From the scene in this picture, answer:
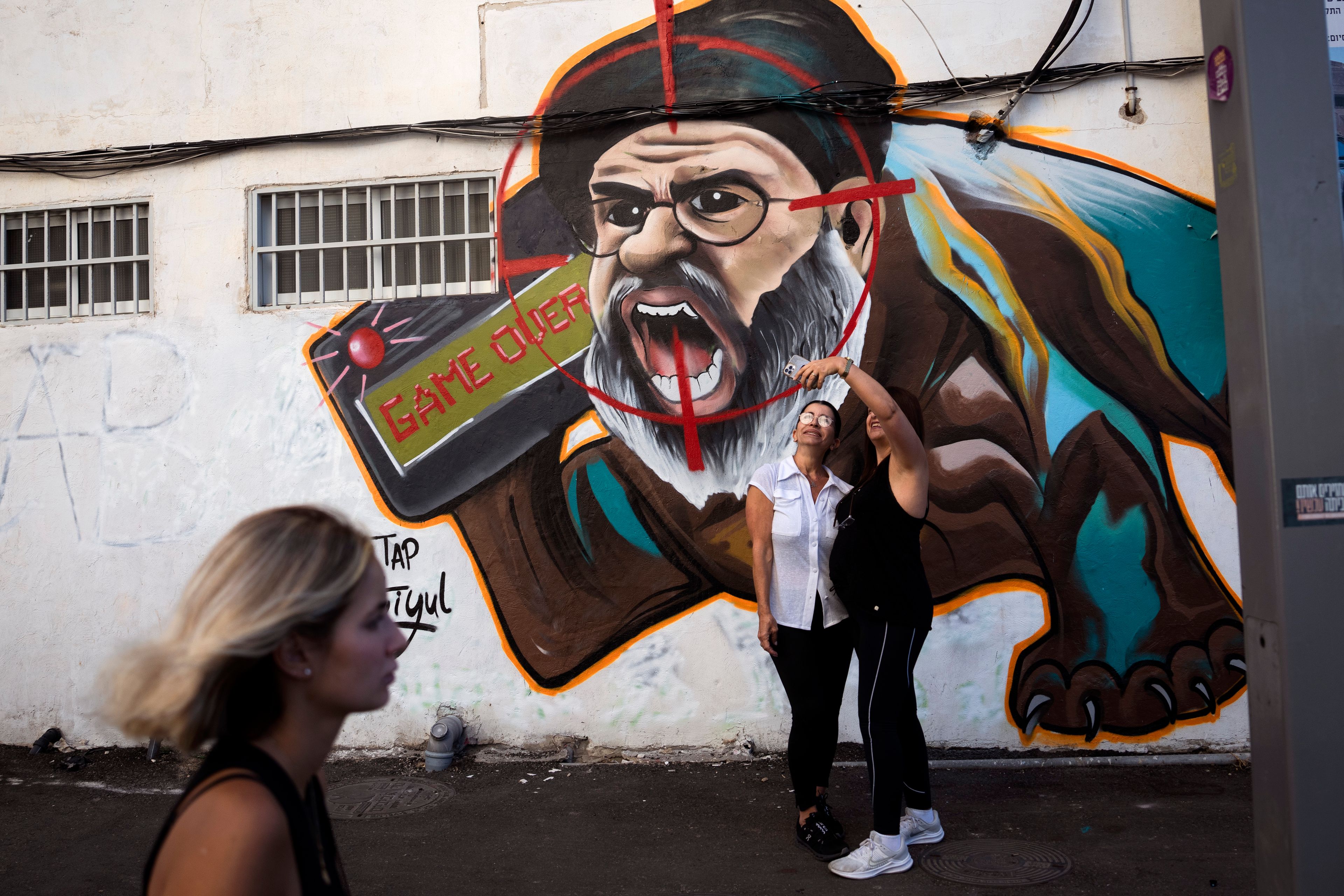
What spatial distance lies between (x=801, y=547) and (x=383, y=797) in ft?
8.71

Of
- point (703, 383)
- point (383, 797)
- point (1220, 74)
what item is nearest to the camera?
point (1220, 74)

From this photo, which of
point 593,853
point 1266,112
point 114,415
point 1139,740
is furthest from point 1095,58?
point 114,415

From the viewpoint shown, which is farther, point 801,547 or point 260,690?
point 801,547

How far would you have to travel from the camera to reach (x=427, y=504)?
571cm

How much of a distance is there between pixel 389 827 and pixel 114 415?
10.6ft

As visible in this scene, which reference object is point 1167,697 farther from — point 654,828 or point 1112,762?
point 654,828

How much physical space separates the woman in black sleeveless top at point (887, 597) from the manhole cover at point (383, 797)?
222 centimetres

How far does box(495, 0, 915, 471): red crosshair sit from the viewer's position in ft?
17.8

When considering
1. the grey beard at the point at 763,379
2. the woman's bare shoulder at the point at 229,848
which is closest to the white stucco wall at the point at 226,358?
the grey beard at the point at 763,379

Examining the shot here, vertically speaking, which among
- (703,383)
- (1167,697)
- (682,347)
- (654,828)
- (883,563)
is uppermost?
(682,347)

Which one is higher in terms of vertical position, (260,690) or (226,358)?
(226,358)

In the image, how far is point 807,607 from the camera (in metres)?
4.00

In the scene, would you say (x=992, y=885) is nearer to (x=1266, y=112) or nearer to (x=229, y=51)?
(x=1266, y=112)

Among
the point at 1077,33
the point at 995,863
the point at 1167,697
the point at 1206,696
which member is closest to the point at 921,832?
the point at 995,863
